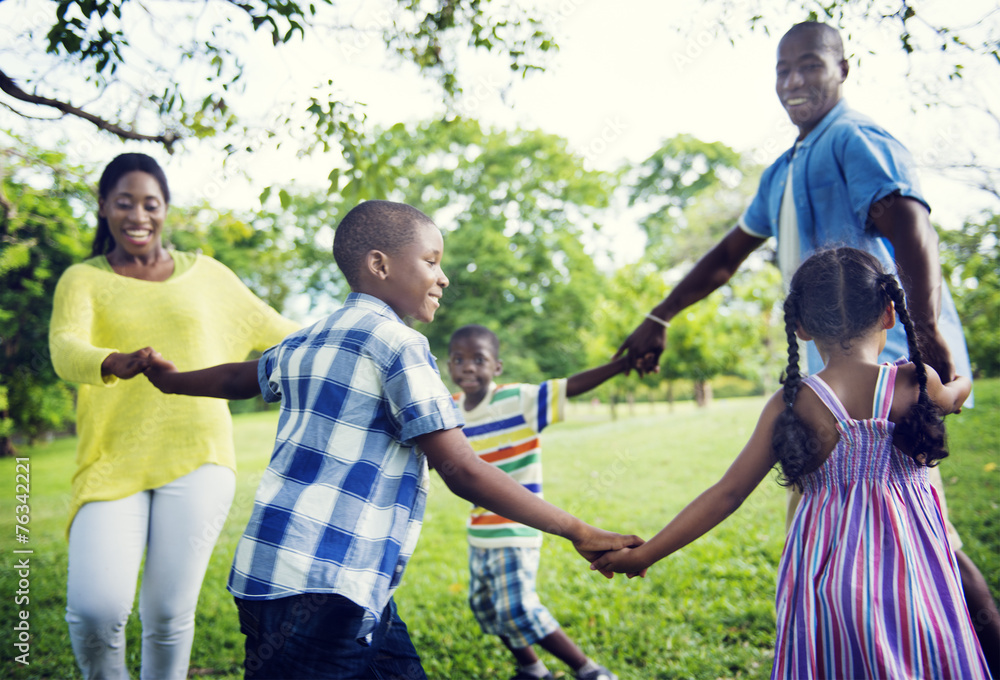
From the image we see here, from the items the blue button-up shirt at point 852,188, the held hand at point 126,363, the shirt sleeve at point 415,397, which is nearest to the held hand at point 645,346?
the blue button-up shirt at point 852,188

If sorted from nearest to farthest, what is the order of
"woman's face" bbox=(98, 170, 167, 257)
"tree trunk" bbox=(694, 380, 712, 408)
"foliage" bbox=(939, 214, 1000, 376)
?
"woman's face" bbox=(98, 170, 167, 257) < "foliage" bbox=(939, 214, 1000, 376) < "tree trunk" bbox=(694, 380, 712, 408)

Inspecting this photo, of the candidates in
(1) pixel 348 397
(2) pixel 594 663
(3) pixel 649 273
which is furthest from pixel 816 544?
(3) pixel 649 273

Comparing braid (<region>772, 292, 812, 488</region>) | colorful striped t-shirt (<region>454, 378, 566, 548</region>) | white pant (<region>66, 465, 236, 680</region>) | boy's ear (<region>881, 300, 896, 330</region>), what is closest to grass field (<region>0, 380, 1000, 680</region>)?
colorful striped t-shirt (<region>454, 378, 566, 548</region>)

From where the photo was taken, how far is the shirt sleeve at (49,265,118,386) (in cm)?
228

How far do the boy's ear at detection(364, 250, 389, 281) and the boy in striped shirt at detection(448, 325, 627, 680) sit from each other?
1.40m

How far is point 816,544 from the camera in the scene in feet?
5.97

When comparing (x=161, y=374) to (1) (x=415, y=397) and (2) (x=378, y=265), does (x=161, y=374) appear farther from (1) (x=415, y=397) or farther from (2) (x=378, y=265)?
(1) (x=415, y=397)

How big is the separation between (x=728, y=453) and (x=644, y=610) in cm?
517

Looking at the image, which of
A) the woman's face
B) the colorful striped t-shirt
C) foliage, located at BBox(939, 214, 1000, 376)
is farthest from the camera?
foliage, located at BBox(939, 214, 1000, 376)

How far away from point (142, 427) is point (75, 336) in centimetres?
41

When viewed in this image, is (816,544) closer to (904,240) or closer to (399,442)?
(904,240)

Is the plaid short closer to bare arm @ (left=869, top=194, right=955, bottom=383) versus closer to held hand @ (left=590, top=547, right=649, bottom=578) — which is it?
held hand @ (left=590, top=547, right=649, bottom=578)

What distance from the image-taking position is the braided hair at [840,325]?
1819 millimetres

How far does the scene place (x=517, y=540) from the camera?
10.2 feet
